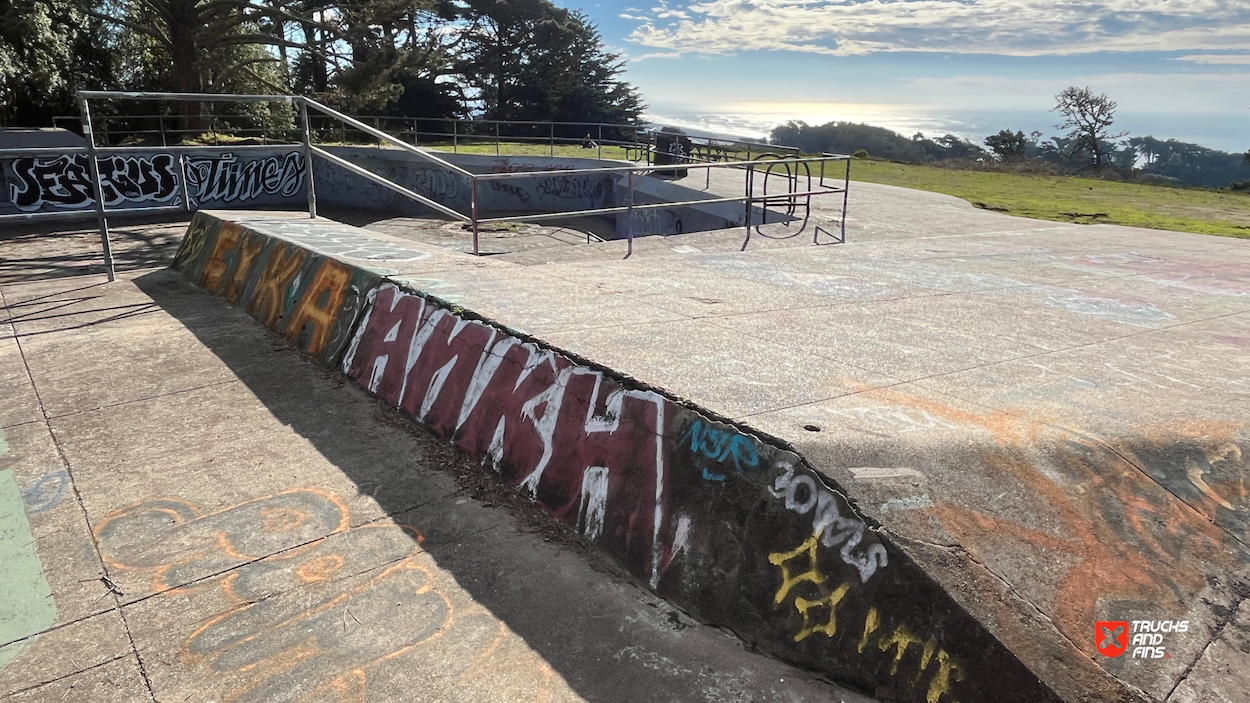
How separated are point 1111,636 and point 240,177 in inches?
716

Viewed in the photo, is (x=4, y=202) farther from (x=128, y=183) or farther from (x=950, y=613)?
(x=950, y=613)

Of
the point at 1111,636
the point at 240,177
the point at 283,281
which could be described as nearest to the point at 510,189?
the point at 240,177

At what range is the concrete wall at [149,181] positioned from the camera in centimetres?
1373

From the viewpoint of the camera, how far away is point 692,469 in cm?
286

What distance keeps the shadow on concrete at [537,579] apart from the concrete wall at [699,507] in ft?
0.28

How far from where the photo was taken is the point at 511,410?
12.1 ft

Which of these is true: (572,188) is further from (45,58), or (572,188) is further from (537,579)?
(537,579)

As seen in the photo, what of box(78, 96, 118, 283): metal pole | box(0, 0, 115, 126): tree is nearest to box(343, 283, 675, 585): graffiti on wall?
box(78, 96, 118, 283): metal pole

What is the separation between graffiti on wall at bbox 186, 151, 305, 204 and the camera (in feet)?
53.1

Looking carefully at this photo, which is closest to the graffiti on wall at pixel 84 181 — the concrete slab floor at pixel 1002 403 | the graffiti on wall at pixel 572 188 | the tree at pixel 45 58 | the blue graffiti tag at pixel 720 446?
the tree at pixel 45 58

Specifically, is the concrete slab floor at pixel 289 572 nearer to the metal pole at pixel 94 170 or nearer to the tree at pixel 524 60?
the metal pole at pixel 94 170

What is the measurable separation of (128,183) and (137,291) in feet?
33.1

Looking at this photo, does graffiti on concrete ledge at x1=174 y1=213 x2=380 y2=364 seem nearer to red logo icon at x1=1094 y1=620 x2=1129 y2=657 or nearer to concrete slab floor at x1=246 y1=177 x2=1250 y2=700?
concrete slab floor at x1=246 y1=177 x2=1250 y2=700

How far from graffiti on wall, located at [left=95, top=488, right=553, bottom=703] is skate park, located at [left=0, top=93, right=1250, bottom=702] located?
0.5 inches
